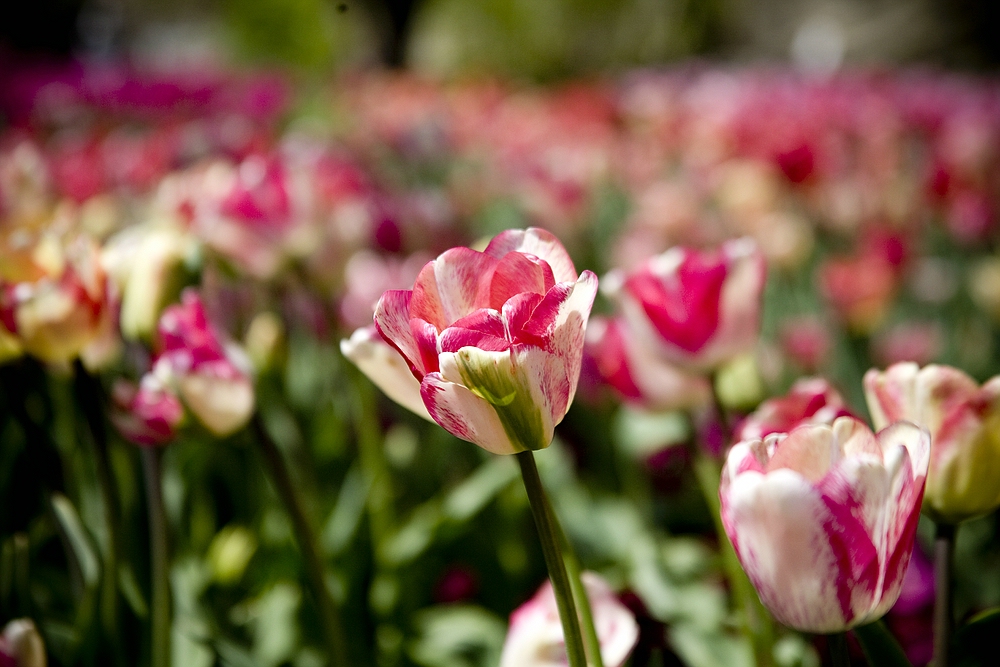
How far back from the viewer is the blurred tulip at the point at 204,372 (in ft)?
1.61

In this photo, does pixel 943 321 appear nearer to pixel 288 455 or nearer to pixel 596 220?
pixel 596 220

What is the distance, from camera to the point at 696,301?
515mm

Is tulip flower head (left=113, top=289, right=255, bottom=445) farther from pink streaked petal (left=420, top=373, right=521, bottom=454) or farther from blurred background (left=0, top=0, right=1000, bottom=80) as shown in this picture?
blurred background (left=0, top=0, right=1000, bottom=80)

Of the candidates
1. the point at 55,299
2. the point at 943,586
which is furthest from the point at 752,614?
the point at 55,299

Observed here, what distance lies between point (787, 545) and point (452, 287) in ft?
0.53

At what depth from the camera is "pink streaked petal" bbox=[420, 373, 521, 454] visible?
30cm

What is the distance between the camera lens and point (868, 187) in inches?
69.4

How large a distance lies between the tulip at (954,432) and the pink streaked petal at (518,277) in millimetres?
168

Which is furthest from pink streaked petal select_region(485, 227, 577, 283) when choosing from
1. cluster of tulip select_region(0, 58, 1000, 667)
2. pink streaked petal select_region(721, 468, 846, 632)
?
pink streaked petal select_region(721, 468, 846, 632)

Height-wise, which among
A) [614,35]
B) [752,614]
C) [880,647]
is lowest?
[752,614]

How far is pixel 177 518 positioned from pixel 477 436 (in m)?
0.54

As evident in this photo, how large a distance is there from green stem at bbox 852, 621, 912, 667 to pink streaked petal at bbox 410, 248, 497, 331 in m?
0.22

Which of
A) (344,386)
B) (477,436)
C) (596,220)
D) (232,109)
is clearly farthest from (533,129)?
(477,436)

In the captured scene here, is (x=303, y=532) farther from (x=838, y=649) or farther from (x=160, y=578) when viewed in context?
(x=838, y=649)
